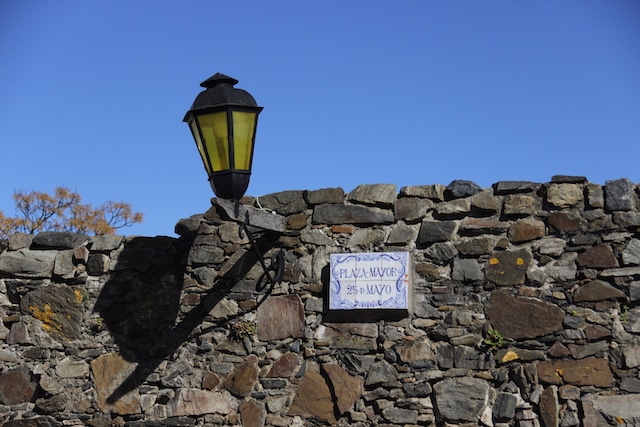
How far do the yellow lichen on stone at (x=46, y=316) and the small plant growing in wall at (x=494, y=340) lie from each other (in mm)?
2793

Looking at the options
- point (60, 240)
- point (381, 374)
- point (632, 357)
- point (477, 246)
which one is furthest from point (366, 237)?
point (60, 240)

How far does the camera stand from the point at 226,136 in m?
4.77

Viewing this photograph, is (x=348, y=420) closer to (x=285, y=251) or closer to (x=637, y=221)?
(x=285, y=251)

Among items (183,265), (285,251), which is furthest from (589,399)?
(183,265)

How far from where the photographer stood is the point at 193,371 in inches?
215

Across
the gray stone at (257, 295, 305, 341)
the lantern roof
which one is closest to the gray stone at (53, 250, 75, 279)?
the gray stone at (257, 295, 305, 341)

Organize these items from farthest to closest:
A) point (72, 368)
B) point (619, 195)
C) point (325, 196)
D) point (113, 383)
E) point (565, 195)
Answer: point (72, 368) < point (113, 383) < point (325, 196) < point (565, 195) < point (619, 195)

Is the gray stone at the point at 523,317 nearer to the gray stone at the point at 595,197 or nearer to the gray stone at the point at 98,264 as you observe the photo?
the gray stone at the point at 595,197

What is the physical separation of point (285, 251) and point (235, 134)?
3.12 feet

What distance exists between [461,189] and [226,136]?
1.40m

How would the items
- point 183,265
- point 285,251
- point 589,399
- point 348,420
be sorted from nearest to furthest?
point 589,399 → point 348,420 → point 285,251 → point 183,265

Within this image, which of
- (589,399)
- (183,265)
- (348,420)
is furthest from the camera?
(183,265)

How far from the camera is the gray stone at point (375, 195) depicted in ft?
17.4

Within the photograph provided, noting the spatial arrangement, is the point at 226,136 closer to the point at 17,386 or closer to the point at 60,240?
the point at 60,240
